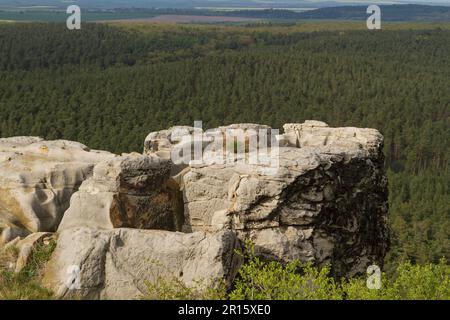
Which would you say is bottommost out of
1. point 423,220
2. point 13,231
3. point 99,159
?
point 423,220

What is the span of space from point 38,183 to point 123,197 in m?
3.61

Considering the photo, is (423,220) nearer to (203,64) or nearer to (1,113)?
(1,113)

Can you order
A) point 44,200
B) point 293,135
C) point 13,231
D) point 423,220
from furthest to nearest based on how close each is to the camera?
point 423,220
point 293,135
point 44,200
point 13,231

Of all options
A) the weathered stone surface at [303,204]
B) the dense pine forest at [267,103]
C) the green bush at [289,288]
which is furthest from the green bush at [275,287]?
the dense pine forest at [267,103]

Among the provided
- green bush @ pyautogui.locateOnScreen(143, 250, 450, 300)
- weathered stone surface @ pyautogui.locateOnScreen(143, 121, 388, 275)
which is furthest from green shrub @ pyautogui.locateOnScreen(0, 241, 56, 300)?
weathered stone surface @ pyautogui.locateOnScreen(143, 121, 388, 275)

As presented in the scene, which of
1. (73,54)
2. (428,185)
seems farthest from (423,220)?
(73,54)

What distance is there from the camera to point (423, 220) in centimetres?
8131

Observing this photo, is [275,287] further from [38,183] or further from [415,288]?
[38,183]

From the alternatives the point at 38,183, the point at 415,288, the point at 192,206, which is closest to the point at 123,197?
the point at 192,206

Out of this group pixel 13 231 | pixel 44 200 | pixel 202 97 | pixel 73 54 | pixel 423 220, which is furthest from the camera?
pixel 73 54

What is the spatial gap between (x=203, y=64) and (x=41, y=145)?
13126 cm

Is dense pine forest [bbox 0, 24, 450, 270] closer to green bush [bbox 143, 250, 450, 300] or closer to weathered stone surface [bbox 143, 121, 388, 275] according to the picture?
weathered stone surface [bbox 143, 121, 388, 275]

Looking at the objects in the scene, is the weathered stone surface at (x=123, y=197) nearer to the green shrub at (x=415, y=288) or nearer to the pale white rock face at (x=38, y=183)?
the pale white rock face at (x=38, y=183)

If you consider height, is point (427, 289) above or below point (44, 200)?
below
